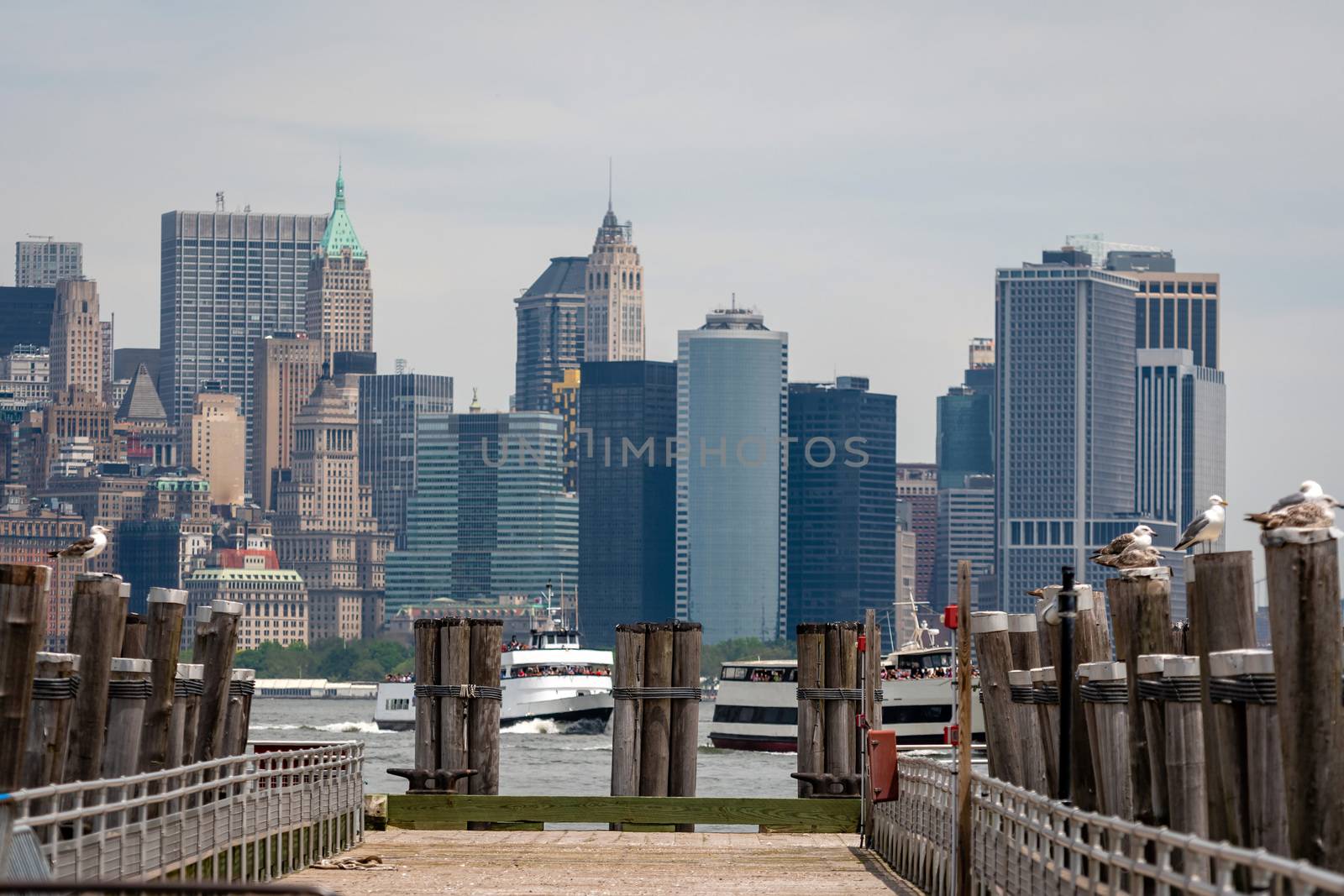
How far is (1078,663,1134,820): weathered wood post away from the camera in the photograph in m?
23.3

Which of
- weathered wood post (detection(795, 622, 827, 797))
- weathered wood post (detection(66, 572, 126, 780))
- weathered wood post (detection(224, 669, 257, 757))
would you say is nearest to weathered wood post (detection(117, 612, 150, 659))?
weathered wood post (detection(224, 669, 257, 757))

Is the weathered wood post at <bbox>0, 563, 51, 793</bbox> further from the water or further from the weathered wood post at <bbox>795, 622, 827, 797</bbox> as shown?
the water

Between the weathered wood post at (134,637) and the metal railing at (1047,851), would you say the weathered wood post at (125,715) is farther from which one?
the metal railing at (1047,851)

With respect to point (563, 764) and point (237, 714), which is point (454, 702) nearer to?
point (237, 714)

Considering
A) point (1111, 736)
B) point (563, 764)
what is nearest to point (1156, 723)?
point (1111, 736)

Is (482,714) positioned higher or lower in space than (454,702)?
lower

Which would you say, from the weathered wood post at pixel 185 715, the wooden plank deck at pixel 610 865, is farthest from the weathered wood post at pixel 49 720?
the weathered wood post at pixel 185 715

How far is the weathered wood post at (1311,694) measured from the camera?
16.5 m

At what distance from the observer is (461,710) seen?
38.2 metres

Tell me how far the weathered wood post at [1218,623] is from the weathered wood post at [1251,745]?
0.18 meters

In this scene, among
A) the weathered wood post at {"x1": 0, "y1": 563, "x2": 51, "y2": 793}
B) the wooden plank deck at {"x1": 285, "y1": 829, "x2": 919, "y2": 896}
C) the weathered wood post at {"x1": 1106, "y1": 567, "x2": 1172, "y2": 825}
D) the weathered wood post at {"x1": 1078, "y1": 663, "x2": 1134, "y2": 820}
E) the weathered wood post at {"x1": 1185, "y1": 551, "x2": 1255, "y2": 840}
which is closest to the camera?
the weathered wood post at {"x1": 1185, "y1": 551, "x2": 1255, "y2": 840}

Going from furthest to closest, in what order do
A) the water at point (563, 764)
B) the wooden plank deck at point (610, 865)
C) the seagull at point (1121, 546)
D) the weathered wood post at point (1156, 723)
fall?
the water at point (563, 764) → the wooden plank deck at point (610, 865) → the seagull at point (1121, 546) → the weathered wood post at point (1156, 723)

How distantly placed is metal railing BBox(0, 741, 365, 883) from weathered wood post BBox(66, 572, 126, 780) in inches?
21.4

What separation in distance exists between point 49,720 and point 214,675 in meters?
7.10
